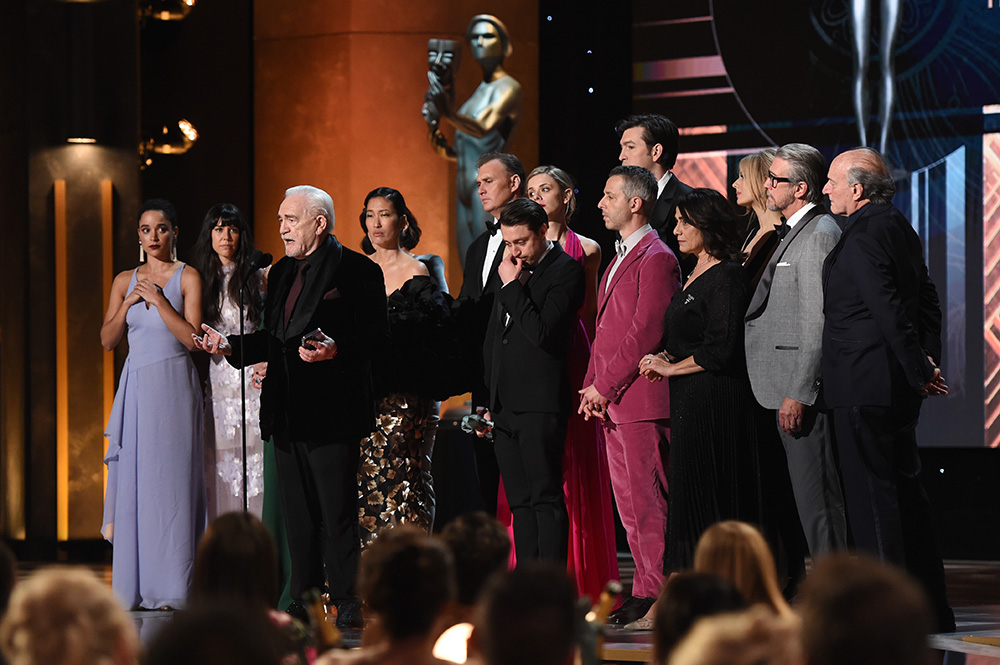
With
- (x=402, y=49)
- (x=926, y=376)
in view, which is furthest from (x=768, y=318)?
(x=402, y=49)

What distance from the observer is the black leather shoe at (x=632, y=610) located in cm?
454

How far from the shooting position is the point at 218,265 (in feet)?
18.3

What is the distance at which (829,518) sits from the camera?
14.5 feet

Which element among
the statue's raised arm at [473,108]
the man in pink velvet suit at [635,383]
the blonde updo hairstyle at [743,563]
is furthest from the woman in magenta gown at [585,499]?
the statue's raised arm at [473,108]

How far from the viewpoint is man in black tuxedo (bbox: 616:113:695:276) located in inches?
197

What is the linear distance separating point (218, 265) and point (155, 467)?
85 cm

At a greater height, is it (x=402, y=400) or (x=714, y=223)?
(x=714, y=223)

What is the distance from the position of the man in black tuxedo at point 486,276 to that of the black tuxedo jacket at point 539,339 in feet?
1.03

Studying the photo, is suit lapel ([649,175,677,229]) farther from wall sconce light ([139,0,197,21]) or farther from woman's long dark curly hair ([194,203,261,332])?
wall sconce light ([139,0,197,21])

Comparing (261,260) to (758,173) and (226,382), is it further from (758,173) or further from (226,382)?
(758,173)

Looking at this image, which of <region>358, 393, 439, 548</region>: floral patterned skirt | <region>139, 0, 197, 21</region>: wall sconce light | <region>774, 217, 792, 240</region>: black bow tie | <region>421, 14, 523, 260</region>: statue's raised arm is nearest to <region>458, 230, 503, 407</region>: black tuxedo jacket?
<region>358, 393, 439, 548</region>: floral patterned skirt

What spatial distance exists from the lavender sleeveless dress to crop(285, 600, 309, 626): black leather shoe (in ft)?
2.34

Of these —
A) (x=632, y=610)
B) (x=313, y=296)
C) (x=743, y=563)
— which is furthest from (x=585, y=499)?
(x=743, y=563)

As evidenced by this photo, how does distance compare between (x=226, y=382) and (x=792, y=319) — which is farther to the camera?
(x=226, y=382)
